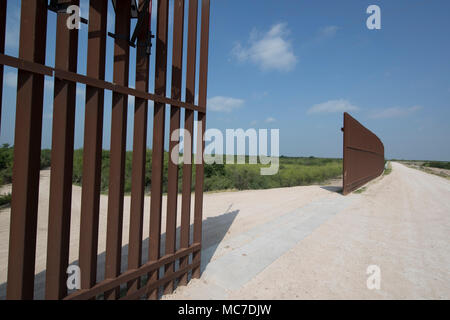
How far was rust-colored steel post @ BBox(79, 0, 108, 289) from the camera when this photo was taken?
5.88 feet

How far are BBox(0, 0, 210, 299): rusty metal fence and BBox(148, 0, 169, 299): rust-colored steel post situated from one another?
0.03ft

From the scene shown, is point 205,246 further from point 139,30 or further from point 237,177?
point 237,177

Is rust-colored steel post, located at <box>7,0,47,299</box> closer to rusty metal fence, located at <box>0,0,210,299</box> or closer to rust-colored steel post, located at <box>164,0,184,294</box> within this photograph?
rusty metal fence, located at <box>0,0,210,299</box>

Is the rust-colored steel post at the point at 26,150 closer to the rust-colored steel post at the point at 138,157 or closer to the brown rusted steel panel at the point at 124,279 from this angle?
the brown rusted steel panel at the point at 124,279

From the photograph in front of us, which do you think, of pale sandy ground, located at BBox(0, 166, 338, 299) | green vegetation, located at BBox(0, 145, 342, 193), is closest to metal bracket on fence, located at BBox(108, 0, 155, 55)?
pale sandy ground, located at BBox(0, 166, 338, 299)

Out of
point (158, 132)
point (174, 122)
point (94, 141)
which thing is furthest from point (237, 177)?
point (94, 141)

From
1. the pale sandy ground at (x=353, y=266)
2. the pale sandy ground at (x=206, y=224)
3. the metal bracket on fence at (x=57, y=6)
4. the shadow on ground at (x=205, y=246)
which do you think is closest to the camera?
the metal bracket on fence at (x=57, y=6)

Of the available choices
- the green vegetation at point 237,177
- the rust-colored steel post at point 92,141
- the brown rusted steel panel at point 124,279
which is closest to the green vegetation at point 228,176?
the green vegetation at point 237,177

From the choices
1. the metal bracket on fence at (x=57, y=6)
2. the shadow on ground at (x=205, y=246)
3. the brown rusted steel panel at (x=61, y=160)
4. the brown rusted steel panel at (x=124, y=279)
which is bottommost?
the shadow on ground at (x=205, y=246)

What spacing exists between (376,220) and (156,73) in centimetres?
638

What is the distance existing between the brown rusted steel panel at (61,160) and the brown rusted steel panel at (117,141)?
34 centimetres

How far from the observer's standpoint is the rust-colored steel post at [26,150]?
4.82 ft

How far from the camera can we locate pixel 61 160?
1.65 m

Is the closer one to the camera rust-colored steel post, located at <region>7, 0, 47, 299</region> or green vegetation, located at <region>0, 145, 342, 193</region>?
rust-colored steel post, located at <region>7, 0, 47, 299</region>
